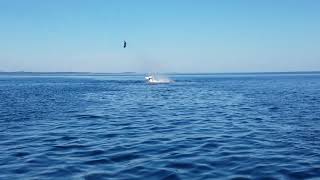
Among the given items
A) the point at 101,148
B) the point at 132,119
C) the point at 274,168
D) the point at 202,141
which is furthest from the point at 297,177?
the point at 132,119

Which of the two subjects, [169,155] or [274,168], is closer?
[274,168]

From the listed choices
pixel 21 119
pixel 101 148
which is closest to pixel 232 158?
pixel 101 148

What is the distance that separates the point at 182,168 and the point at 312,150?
272 inches

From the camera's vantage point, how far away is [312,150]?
57.0ft

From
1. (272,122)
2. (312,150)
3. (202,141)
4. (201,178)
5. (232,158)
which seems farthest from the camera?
(272,122)

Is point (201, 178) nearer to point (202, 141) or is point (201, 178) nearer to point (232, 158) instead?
point (232, 158)

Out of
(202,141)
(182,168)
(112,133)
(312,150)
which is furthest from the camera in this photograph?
(112,133)

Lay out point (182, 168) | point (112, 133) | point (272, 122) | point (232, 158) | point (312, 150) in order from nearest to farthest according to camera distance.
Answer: point (182, 168), point (232, 158), point (312, 150), point (112, 133), point (272, 122)

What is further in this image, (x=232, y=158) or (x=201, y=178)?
(x=232, y=158)

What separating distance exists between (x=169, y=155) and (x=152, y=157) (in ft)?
2.58

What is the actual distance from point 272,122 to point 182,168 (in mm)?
15149

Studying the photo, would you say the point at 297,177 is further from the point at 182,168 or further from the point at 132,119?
the point at 132,119

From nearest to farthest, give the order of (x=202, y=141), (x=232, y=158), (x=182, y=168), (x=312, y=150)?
(x=182, y=168) < (x=232, y=158) < (x=312, y=150) < (x=202, y=141)

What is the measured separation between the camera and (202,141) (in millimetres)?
19750
